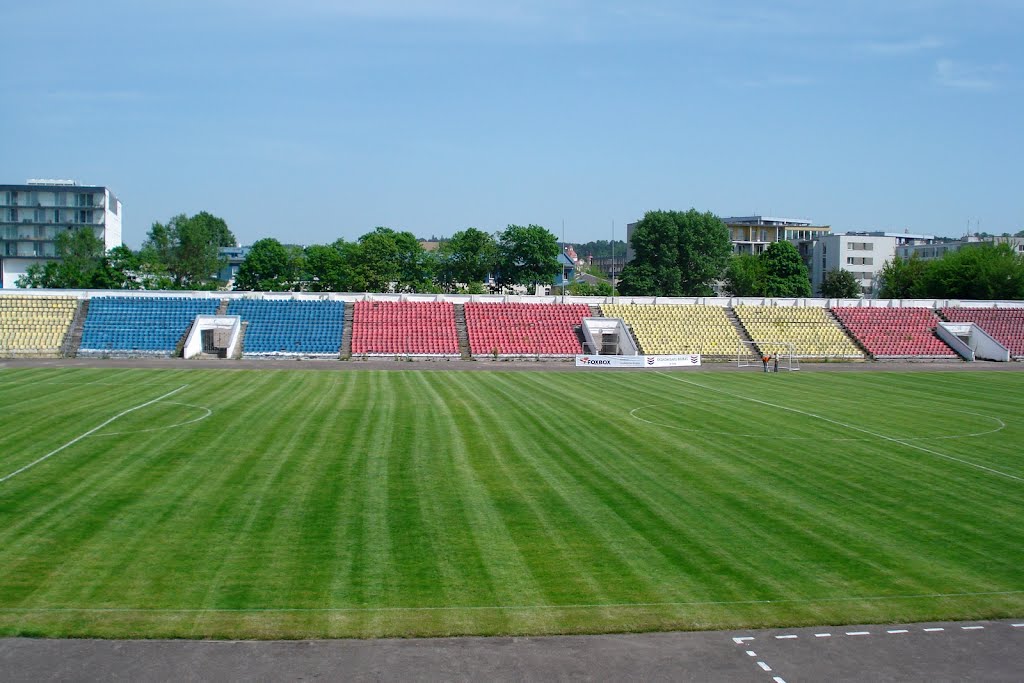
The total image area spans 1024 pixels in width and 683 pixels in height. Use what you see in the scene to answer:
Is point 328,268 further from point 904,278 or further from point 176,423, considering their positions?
point 176,423

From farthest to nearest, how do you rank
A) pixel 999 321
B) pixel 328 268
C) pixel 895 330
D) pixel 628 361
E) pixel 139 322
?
pixel 328 268 → pixel 999 321 → pixel 895 330 → pixel 139 322 → pixel 628 361

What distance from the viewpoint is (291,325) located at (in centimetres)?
6088

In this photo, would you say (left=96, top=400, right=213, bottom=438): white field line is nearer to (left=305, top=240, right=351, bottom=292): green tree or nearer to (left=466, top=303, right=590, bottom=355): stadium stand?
(left=466, top=303, right=590, bottom=355): stadium stand

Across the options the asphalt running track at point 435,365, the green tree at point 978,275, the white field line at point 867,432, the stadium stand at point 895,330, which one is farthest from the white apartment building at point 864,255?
the white field line at point 867,432

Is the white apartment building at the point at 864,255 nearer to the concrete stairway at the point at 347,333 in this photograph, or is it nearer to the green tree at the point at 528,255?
the green tree at the point at 528,255

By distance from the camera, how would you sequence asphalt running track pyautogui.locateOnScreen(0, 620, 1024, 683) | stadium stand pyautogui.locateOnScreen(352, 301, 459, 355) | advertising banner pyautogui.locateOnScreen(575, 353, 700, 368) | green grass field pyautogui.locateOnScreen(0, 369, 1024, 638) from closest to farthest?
asphalt running track pyautogui.locateOnScreen(0, 620, 1024, 683) < green grass field pyautogui.locateOnScreen(0, 369, 1024, 638) < advertising banner pyautogui.locateOnScreen(575, 353, 700, 368) < stadium stand pyautogui.locateOnScreen(352, 301, 459, 355)

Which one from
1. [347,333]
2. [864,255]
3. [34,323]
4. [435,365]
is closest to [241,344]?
[347,333]

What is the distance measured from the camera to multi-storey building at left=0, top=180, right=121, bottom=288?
117250mm

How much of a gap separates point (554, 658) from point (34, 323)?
185 feet

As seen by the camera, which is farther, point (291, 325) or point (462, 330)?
point (462, 330)

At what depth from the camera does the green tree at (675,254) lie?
9712cm

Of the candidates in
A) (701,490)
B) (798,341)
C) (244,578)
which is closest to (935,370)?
(798,341)

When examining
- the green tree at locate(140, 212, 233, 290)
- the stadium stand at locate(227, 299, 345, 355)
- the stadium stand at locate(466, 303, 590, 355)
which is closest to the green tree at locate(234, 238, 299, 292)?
the green tree at locate(140, 212, 233, 290)

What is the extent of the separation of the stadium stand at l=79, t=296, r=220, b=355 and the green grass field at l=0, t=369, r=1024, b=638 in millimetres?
23104
